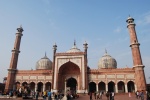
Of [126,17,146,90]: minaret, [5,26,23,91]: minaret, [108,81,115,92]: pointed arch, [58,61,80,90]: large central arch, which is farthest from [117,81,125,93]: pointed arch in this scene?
[5,26,23,91]: minaret

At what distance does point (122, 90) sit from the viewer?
27.7 m

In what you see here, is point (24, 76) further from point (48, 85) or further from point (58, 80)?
point (58, 80)

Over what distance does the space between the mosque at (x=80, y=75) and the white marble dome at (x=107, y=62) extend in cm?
354

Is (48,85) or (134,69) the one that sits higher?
(134,69)

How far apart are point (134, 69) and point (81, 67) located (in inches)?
323

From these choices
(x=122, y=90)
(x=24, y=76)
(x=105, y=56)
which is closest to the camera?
(x=122, y=90)

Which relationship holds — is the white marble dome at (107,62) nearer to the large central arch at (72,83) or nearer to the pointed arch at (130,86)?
the pointed arch at (130,86)

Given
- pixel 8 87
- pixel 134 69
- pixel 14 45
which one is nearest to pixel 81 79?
pixel 134 69

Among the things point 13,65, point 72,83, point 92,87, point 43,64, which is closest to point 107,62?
point 92,87

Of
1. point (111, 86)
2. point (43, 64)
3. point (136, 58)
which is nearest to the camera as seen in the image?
point (136, 58)

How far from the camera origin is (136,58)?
25.8m

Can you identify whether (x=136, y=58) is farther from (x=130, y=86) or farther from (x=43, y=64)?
(x=43, y=64)

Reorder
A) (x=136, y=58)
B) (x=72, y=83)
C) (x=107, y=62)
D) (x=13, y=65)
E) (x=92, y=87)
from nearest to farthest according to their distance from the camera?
(x=136, y=58) → (x=92, y=87) → (x=13, y=65) → (x=72, y=83) → (x=107, y=62)

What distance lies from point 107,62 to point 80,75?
8.05 metres
